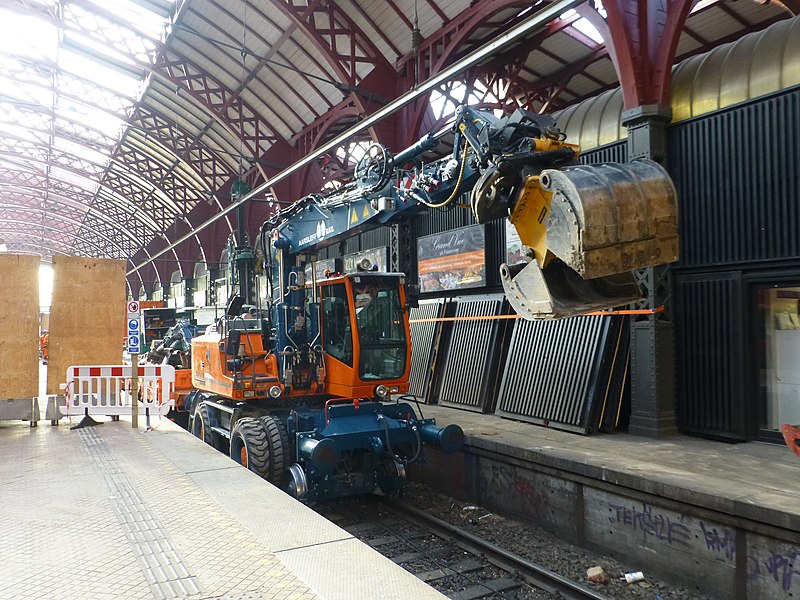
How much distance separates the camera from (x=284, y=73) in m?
18.5

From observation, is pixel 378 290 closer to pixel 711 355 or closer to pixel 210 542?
pixel 210 542

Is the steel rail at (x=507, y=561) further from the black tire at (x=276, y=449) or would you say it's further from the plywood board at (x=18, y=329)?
the plywood board at (x=18, y=329)

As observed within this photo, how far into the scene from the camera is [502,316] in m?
11.1

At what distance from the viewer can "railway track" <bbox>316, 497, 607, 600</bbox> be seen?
564 centimetres

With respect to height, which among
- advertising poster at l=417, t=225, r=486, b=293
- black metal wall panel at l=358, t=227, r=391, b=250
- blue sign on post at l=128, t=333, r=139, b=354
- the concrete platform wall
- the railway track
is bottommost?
the railway track

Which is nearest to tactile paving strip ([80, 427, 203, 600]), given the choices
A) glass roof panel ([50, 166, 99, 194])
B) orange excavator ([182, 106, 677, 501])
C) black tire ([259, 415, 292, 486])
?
black tire ([259, 415, 292, 486])

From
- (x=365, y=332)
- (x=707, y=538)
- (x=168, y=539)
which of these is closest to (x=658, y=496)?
(x=707, y=538)

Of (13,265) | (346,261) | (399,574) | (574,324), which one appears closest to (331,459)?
(399,574)

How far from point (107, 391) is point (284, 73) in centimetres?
1285

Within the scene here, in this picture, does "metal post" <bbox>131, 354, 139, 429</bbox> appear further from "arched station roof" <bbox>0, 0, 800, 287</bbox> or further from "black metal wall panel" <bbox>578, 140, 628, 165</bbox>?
"black metal wall panel" <bbox>578, 140, 628, 165</bbox>

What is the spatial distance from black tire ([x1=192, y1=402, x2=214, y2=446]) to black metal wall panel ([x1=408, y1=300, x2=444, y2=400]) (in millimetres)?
4615

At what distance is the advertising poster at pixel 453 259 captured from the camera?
12.7 meters

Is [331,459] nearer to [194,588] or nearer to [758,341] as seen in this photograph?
[194,588]

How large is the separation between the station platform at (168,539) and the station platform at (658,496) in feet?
11.4
